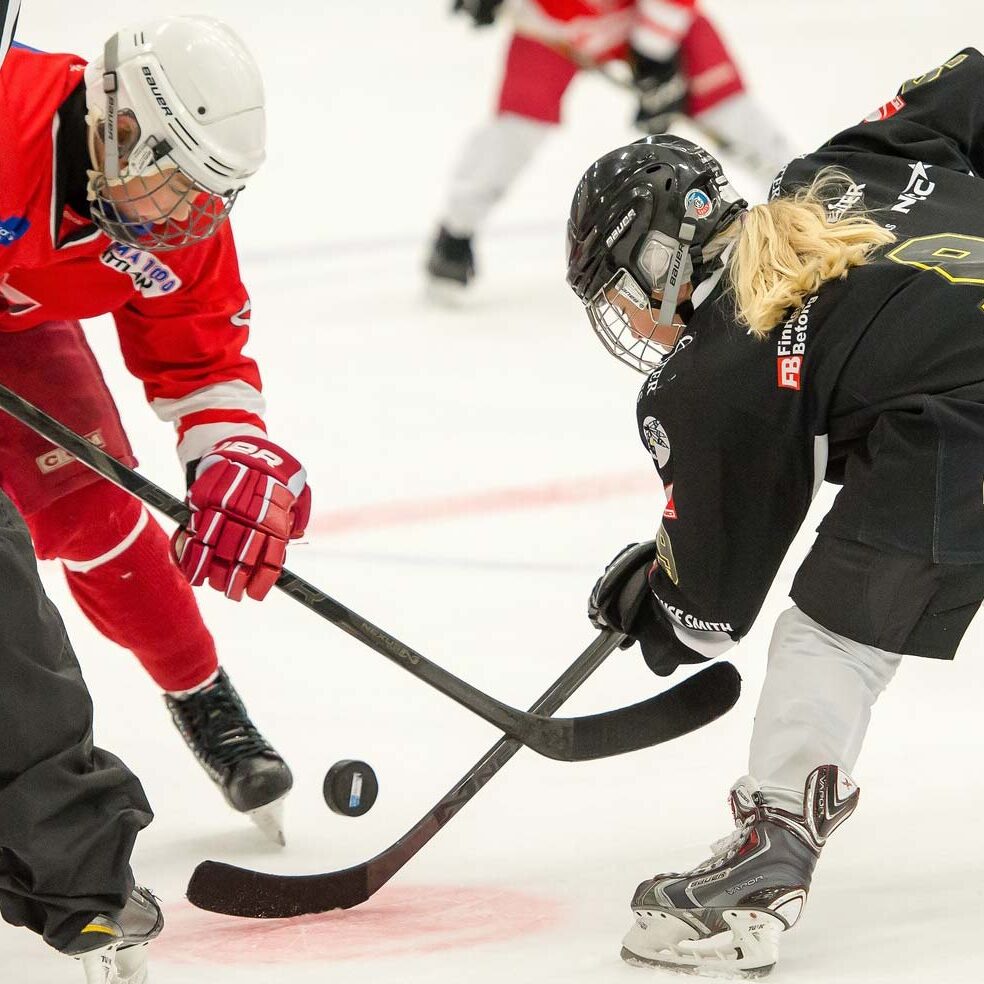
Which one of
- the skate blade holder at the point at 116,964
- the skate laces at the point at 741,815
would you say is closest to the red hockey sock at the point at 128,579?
the skate blade holder at the point at 116,964

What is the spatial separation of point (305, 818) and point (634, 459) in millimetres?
1617

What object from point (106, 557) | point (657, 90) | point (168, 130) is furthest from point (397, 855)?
point (657, 90)

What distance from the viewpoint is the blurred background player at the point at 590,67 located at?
4.75 m

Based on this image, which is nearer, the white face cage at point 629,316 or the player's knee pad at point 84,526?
the white face cage at point 629,316

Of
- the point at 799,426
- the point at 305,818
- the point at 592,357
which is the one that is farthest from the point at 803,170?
the point at 592,357

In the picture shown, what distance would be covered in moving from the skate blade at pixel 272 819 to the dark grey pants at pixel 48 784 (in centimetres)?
64

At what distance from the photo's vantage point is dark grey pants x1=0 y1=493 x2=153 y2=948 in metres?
1.68

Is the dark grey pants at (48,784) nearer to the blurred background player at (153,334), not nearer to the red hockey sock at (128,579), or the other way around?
the blurred background player at (153,334)

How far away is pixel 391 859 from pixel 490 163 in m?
3.01

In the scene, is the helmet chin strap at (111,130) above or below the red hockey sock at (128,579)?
above

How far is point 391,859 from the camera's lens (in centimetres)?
221

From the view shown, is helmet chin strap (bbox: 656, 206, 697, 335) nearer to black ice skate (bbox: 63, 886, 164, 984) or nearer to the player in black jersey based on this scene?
the player in black jersey

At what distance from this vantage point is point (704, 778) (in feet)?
8.41

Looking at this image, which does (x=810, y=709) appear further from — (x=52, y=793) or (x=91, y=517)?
(x=91, y=517)
